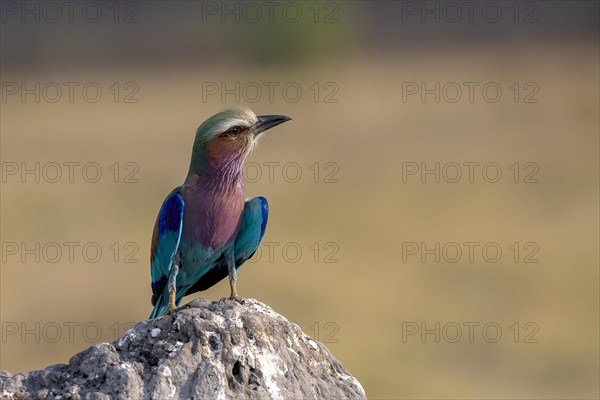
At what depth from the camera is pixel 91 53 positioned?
5347cm

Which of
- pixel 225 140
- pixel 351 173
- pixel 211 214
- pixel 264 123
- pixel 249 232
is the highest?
pixel 351 173

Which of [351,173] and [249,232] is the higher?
[351,173]

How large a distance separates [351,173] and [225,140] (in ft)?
86.3

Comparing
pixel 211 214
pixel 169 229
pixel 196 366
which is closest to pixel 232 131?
pixel 211 214

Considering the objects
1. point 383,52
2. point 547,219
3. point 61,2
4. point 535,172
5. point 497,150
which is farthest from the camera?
point 61,2

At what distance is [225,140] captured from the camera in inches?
321

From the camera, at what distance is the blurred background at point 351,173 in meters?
21.6

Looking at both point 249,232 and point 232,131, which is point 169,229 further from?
point 232,131

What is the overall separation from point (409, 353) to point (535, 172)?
1362cm

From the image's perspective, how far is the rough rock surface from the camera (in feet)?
20.0

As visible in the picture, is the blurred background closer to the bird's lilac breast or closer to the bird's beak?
the bird's beak

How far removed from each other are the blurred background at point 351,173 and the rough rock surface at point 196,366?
41.3 feet

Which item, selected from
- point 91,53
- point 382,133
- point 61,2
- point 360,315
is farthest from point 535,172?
point 61,2

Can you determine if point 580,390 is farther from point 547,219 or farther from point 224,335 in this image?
point 224,335
